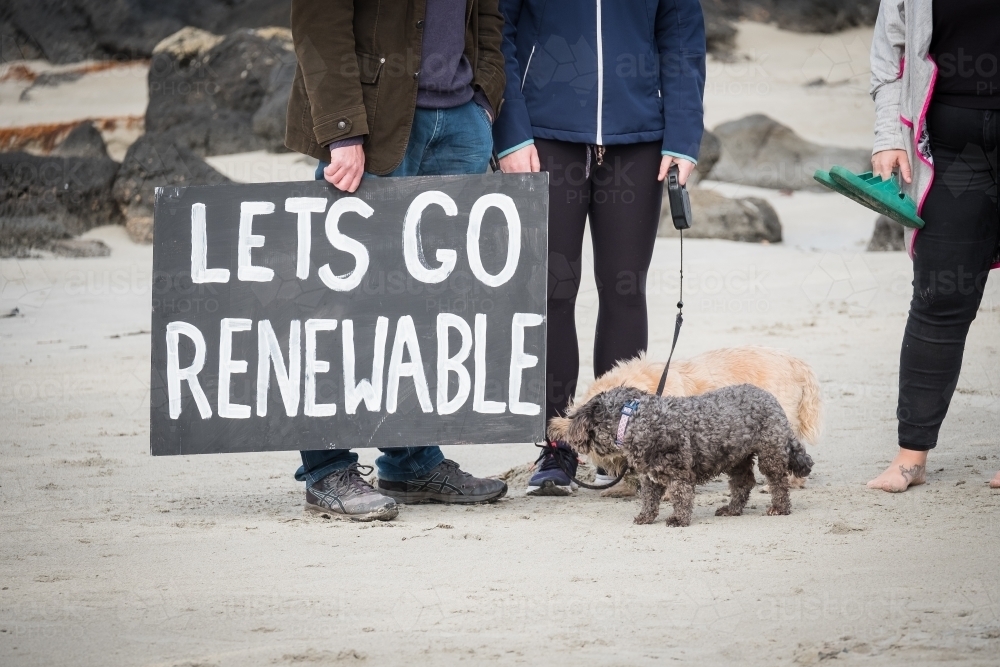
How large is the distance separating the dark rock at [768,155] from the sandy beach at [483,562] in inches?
498

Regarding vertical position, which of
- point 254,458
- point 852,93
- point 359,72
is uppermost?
point 852,93

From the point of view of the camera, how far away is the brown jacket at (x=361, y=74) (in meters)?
4.01

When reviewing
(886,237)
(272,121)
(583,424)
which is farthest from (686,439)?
(272,121)

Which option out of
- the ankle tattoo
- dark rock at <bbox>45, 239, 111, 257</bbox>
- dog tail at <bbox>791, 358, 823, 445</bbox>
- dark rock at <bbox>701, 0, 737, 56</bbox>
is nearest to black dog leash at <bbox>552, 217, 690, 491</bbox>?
dog tail at <bbox>791, 358, 823, 445</bbox>

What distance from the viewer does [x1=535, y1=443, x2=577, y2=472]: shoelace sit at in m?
4.71

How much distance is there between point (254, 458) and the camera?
5.58 m

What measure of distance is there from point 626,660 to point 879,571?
1003 mm

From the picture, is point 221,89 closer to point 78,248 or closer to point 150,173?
point 150,173

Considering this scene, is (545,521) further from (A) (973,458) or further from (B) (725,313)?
(B) (725,313)

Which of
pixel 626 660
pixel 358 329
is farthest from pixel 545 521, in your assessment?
pixel 626 660

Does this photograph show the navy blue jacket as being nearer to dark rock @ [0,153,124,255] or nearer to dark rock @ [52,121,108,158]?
dark rock @ [0,153,124,255]

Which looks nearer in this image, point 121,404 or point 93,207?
point 121,404

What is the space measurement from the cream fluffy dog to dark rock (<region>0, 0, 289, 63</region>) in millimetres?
31086

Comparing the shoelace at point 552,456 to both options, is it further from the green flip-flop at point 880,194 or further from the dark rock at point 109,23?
the dark rock at point 109,23
